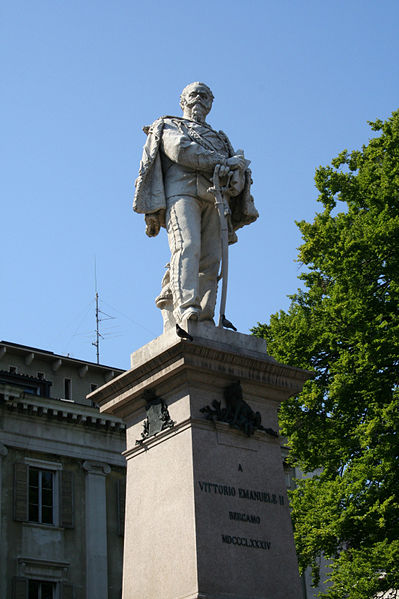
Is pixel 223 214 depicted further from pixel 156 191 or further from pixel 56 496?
pixel 56 496

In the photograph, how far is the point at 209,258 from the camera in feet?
33.4

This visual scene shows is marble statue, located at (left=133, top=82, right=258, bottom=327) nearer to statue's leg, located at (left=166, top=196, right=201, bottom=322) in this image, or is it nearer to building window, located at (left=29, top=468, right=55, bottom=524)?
statue's leg, located at (left=166, top=196, right=201, bottom=322)

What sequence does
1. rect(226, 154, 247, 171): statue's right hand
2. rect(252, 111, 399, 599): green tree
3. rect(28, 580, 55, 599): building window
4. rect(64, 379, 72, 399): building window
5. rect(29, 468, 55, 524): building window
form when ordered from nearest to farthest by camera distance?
rect(226, 154, 247, 171): statue's right hand
rect(252, 111, 399, 599): green tree
rect(28, 580, 55, 599): building window
rect(29, 468, 55, 524): building window
rect(64, 379, 72, 399): building window

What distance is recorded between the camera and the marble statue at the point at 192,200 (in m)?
9.97

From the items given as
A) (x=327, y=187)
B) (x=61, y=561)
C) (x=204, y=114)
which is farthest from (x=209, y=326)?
(x=61, y=561)

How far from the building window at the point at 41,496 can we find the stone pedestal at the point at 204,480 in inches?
906

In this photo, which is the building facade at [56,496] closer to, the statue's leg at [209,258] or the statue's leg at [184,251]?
the statue's leg at [209,258]

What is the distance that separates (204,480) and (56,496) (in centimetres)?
2483

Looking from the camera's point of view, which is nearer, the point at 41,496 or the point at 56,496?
the point at 41,496

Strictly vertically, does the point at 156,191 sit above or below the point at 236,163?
below

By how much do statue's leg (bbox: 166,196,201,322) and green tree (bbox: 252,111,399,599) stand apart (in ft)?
33.8

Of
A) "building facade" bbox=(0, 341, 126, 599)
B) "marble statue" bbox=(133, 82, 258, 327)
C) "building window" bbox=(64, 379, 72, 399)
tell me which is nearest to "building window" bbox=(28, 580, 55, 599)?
"building facade" bbox=(0, 341, 126, 599)

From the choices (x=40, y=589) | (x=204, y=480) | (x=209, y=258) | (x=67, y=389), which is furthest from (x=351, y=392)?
(x=67, y=389)

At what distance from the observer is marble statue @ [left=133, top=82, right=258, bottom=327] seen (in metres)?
9.97
